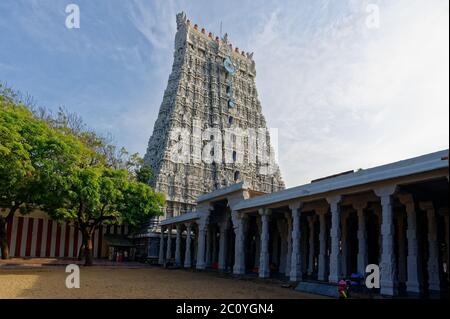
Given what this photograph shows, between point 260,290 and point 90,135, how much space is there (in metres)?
25.0

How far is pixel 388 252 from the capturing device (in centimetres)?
1391

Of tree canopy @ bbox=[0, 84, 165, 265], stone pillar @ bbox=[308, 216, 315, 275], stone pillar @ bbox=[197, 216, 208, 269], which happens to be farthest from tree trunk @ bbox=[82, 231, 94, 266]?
stone pillar @ bbox=[308, 216, 315, 275]

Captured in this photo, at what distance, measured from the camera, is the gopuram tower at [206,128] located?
47.0 m

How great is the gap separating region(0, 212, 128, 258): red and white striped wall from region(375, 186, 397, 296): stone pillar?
3279cm

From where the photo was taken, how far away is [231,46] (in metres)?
60.3

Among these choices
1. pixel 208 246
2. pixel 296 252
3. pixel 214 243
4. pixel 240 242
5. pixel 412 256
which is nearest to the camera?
pixel 412 256

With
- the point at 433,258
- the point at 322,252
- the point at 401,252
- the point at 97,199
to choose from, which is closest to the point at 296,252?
the point at 322,252

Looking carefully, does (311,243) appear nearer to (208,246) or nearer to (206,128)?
(208,246)

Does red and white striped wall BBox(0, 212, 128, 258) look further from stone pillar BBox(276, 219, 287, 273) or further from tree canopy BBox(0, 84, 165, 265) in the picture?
stone pillar BBox(276, 219, 287, 273)

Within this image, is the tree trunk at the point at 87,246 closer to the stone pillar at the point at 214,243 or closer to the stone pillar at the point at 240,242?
the stone pillar at the point at 214,243

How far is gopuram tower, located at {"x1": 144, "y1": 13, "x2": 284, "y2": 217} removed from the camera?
154 feet

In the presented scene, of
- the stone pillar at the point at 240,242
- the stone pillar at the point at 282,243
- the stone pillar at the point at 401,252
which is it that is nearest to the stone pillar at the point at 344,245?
the stone pillar at the point at 401,252

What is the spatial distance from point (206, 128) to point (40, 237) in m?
24.5

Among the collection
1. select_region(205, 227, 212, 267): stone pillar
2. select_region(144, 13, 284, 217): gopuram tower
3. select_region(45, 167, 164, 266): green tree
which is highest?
select_region(144, 13, 284, 217): gopuram tower
